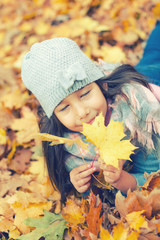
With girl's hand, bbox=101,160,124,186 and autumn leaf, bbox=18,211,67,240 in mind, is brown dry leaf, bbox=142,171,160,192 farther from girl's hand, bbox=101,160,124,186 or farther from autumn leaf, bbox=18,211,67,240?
autumn leaf, bbox=18,211,67,240

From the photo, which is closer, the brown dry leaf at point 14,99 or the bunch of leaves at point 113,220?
the bunch of leaves at point 113,220

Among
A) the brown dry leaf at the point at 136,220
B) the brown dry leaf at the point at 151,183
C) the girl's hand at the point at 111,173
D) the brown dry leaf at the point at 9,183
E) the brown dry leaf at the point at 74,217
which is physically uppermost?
the girl's hand at the point at 111,173

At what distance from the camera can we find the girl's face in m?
1.02

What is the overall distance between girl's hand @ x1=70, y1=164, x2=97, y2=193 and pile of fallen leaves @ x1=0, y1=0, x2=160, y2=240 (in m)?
0.08

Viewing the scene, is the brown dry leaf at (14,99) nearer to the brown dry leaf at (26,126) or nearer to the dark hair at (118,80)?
the brown dry leaf at (26,126)

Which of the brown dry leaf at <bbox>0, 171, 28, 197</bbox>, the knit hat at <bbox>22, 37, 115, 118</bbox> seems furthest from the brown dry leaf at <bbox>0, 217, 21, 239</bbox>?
the knit hat at <bbox>22, 37, 115, 118</bbox>

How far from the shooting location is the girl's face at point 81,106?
3.34 ft

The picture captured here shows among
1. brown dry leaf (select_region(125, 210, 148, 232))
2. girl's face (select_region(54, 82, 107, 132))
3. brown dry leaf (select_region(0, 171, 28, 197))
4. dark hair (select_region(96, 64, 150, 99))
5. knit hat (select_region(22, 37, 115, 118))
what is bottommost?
brown dry leaf (select_region(0, 171, 28, 197))

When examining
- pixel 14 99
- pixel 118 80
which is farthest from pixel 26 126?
pixel 118 80

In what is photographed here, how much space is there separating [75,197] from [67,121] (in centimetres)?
51

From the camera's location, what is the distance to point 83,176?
104 cm

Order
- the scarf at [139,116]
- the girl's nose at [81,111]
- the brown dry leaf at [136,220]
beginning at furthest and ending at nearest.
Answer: the scarf at [139,116]
the girl's nose at [81,111]
the brown dry leaf at [136,220]

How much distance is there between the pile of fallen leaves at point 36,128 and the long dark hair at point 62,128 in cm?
11

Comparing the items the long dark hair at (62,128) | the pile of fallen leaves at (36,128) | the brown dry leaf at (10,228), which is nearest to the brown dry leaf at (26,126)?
the pile of fallen leaves at (36,128)
